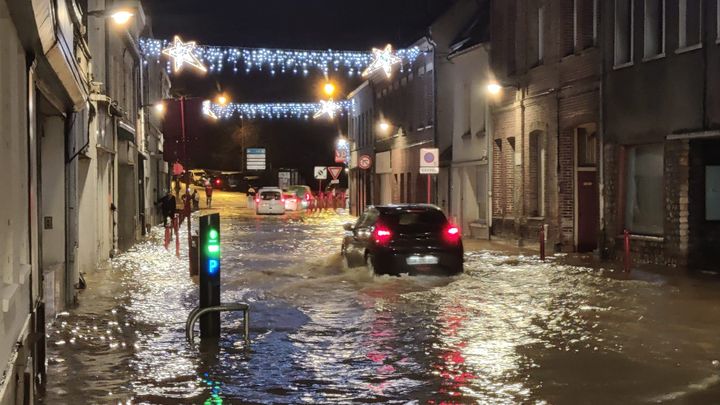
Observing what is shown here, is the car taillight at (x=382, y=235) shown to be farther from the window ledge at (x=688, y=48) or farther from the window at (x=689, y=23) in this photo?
the window at (x=689, y=23)

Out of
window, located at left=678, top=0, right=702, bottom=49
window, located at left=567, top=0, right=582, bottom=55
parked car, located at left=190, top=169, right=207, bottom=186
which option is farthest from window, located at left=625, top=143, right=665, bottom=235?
parked car, located at left=190, top=169, right=207, bottom=186

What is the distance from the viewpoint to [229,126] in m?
95.1

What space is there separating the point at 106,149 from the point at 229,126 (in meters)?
75.4

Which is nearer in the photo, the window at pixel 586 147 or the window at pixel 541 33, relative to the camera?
the window at pixel 586 147

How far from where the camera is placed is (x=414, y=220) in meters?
16.6

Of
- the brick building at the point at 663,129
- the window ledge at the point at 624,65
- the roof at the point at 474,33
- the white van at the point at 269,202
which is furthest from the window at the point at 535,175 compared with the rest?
the white van at the point at 269,202

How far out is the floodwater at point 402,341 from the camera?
786 centimetres

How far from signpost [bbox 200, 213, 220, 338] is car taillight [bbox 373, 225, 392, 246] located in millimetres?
6177

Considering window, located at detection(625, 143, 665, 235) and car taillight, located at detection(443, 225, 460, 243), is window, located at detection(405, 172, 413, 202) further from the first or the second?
car taillight, located at detection(443, 225, 460, 243)

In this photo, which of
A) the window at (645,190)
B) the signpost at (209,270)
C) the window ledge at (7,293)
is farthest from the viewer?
the window at (645,190)

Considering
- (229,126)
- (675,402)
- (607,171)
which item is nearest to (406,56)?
(607,171)

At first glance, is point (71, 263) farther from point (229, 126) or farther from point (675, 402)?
point (229, 126)

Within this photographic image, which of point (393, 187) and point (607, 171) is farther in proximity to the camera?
point (393, 187)

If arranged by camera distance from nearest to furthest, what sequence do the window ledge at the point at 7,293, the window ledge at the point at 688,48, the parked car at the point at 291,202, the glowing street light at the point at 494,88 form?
1. the window ledge at the point at 7,293
2. the window ledge at the point at 688,48
3. the glowing street light at the point at 494,88
4. the parked car at the point at 291,202
